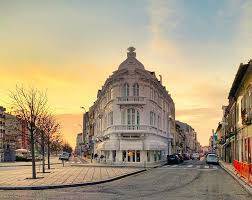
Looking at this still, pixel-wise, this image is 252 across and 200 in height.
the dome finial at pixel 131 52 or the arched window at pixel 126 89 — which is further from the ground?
the dome finial at pixel 131 52

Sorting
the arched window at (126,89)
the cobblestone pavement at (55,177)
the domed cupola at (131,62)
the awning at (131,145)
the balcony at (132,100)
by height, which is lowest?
the cobblestone pavement at (55,177)

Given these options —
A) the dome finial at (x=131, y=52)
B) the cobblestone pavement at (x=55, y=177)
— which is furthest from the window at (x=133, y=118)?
the cobblestone pavement at (x=55, y=177)

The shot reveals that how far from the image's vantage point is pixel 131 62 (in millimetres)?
70188

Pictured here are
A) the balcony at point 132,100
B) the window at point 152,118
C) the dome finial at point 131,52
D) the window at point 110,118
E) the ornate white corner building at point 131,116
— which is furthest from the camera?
the window at point 152,118

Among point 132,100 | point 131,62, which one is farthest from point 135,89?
point 131,62

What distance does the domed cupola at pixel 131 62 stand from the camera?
6950 centimetres

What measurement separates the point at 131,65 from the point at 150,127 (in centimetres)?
908

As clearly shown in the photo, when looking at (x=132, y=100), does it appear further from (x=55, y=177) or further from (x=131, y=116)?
(x=55, y=177)

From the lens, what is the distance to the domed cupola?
6950 cm

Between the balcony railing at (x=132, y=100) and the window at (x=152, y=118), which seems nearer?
the balcony railing at (x=132, y=100)

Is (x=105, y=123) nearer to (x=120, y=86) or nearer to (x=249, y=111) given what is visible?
(x=120, y=86)

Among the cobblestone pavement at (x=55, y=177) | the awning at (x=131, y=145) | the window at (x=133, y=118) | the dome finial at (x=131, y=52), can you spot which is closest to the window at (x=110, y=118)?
the window at (x=133, y=118)

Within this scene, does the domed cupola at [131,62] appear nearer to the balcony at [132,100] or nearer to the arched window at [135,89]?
the arched window at [135,89]

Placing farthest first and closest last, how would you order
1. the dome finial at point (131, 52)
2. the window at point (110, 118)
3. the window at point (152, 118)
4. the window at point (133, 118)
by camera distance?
the window at point (152, 118), the dome finial at point (131, 52), the window at point (110, 118), the window at point (133, 118)
